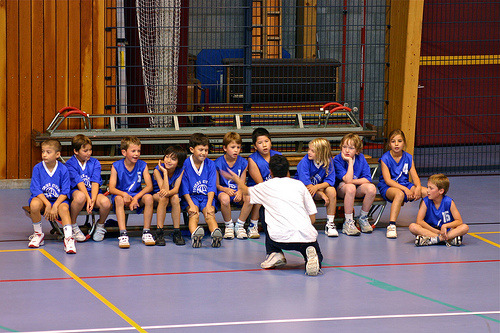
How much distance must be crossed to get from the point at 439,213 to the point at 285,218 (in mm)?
1717

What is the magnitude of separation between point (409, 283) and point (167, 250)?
213 cm

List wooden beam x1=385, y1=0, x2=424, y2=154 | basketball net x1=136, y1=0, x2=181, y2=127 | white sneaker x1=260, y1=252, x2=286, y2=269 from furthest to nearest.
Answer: wooden beam x1=385, y1=0, x2=424, y2=154, basketball net x1=136, y1=0, x2=181, y2=127, white sneaker x1=260, y1=252, x2=286, y2=269

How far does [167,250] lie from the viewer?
646cm

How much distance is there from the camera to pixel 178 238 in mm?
6703

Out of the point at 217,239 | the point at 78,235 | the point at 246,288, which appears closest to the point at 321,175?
the point at 217,239

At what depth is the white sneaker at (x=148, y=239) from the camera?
659cm

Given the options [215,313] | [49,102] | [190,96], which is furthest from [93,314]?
[190,96]

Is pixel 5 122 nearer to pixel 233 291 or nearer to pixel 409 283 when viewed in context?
pixel 233 291

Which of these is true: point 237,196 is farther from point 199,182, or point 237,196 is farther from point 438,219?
point 438,219

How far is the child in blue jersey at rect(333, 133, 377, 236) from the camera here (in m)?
7.11

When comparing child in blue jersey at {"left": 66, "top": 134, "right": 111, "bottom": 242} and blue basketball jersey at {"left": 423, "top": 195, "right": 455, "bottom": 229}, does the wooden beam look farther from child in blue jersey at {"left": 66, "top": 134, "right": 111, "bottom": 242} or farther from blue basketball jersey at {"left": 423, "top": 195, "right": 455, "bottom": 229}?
child in blue jersey at {"left": 66, "top": 134, "right": 111, "bottom": 242}

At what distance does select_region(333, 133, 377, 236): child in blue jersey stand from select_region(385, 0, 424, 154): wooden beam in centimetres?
221

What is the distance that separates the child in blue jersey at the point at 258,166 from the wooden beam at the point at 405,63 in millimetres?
2860

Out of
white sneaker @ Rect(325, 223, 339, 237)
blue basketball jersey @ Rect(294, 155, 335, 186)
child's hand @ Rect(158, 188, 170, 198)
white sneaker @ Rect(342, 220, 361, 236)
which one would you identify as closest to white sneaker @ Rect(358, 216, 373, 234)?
white sneaker @ Rect(342, 220, 361, 236)
